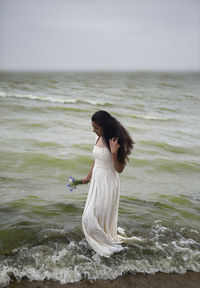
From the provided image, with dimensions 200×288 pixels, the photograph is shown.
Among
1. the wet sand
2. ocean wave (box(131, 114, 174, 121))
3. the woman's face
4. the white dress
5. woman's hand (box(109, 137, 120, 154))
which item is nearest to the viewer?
the wet sand

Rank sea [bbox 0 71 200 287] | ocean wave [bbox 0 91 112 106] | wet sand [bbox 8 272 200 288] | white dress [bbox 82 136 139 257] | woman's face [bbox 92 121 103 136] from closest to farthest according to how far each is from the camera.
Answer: wet sand [bbox 8 272 200 288] < woman's face [bbox 92 121 103 136] < white dress [bbox 82 136 139 257] < sea [bbox 0 71 200 287] < ocean wave [bbox 0 91 112 106]

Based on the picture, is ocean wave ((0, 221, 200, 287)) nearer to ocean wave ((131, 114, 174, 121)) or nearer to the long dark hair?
the long dark hair

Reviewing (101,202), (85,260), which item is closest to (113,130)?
(101,202)

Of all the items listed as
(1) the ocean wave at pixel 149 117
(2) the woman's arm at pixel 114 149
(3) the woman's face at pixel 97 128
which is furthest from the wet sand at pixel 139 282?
(1) the ocean wave at pixel 149 117

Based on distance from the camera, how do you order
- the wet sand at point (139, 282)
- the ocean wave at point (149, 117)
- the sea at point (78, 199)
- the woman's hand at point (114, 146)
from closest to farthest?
the wet sand at point (139, 282) < the woman's hand at point (114, 146) < the sea at point (78, 199) < the ocean wave at point (149, 117)

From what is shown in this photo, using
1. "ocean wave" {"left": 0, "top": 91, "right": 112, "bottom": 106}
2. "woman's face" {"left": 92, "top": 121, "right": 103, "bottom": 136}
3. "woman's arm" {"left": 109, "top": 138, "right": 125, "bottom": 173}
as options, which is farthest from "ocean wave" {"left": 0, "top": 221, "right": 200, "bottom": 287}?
"ocean wave" {"left": 0, "top": 91, "right": 112, "bottom": 106}

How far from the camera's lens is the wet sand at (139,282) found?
12.0 feet

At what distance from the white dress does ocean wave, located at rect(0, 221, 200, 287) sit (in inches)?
9.0

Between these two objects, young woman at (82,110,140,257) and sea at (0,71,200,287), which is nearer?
young woman at (82,110,140,257)

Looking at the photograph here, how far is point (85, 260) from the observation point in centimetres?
412

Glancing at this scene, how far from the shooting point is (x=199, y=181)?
26.7ft

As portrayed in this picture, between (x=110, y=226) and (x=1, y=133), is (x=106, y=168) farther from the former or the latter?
(x=1, y=133)

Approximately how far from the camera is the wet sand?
365 centimetres

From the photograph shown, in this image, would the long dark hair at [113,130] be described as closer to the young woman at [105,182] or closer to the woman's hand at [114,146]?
the young woman at [105,182]
